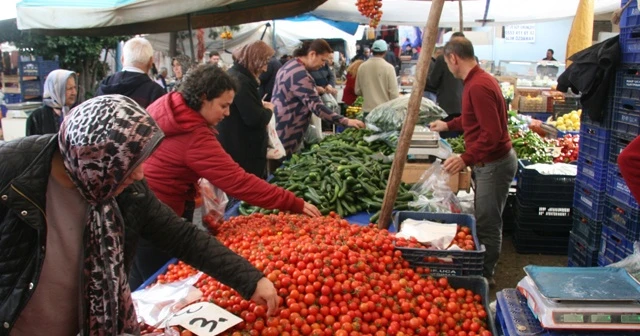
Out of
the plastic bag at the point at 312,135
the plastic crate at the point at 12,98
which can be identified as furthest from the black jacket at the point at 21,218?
the plastic crate at the point at 12,98

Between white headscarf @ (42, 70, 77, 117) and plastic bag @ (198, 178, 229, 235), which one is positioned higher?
white headscarf @ (42, 70, 77, 117)

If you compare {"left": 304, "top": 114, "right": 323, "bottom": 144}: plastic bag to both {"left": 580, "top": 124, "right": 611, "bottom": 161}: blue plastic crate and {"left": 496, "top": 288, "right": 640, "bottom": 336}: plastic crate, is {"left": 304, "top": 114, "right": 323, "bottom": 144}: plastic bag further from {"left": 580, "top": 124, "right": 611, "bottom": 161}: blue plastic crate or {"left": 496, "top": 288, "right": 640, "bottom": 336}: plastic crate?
{"left": 496, "top": 288, "right": 640, "bottom": 336}: plastic crate

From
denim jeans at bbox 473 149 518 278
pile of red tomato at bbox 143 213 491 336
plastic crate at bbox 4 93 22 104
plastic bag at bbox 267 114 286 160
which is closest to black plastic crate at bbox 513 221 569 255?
denim jeans at bbox 473 149 518 278

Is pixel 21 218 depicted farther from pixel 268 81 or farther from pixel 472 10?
pixel 472 10

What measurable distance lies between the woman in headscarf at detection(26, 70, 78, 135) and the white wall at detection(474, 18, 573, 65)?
55.0 ft

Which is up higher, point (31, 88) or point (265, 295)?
point (31, 88)

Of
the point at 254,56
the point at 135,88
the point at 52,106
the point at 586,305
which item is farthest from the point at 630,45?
the point at 52,106

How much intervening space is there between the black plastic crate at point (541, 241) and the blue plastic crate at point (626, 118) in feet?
7.79

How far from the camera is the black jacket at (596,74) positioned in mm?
3623

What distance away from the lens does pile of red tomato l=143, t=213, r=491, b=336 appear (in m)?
2.43

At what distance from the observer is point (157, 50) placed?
15.9 m

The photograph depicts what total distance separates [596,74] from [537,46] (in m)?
17.6

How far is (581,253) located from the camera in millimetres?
4188

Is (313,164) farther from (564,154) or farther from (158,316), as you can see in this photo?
(564,154)
